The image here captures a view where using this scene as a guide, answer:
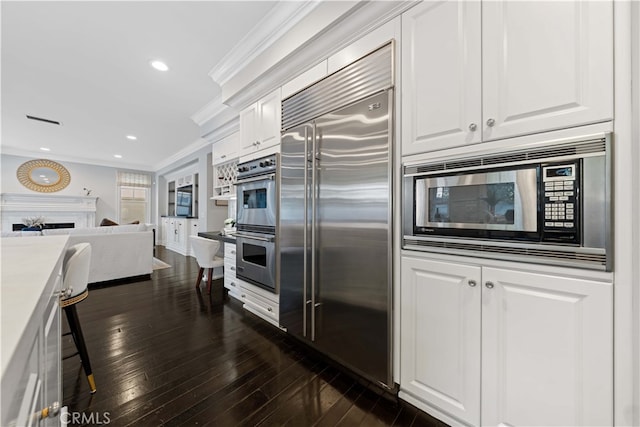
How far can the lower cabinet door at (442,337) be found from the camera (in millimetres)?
1225

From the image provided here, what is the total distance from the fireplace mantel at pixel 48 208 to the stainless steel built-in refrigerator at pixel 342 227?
8381 millimetres

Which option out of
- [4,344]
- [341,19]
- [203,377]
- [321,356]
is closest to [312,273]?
[321,356]

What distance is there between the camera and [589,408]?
Result: 955 millimetres

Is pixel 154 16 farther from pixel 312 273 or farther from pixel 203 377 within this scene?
pixel 203 377

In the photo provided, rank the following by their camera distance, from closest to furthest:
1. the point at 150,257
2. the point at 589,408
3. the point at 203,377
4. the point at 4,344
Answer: the point at 4,344, the point at 589,408, the point at 203,377, the point at 150,257

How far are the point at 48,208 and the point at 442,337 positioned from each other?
9.91 m

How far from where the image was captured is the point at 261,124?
254cm

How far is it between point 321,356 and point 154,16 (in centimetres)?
313

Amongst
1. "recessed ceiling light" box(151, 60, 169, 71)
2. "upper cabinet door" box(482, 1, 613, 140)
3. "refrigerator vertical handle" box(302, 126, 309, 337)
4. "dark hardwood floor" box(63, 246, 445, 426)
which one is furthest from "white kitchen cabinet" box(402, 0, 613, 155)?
"recessed ceiling light" box(151, 60, 169, 71)

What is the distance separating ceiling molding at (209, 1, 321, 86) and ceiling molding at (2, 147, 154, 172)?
7.09 meters

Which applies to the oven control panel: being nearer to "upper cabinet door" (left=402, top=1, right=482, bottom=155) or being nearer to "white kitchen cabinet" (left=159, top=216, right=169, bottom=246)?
"upper cabinet door" (left=402, top=1, right=482, bottom=155)

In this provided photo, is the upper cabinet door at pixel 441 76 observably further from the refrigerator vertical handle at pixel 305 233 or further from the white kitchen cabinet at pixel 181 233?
the white kitchen cabinet at pixel 181 233

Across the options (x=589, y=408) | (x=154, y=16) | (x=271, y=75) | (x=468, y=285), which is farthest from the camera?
(x=271, y=75)

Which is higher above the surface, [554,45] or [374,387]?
[554,45]
